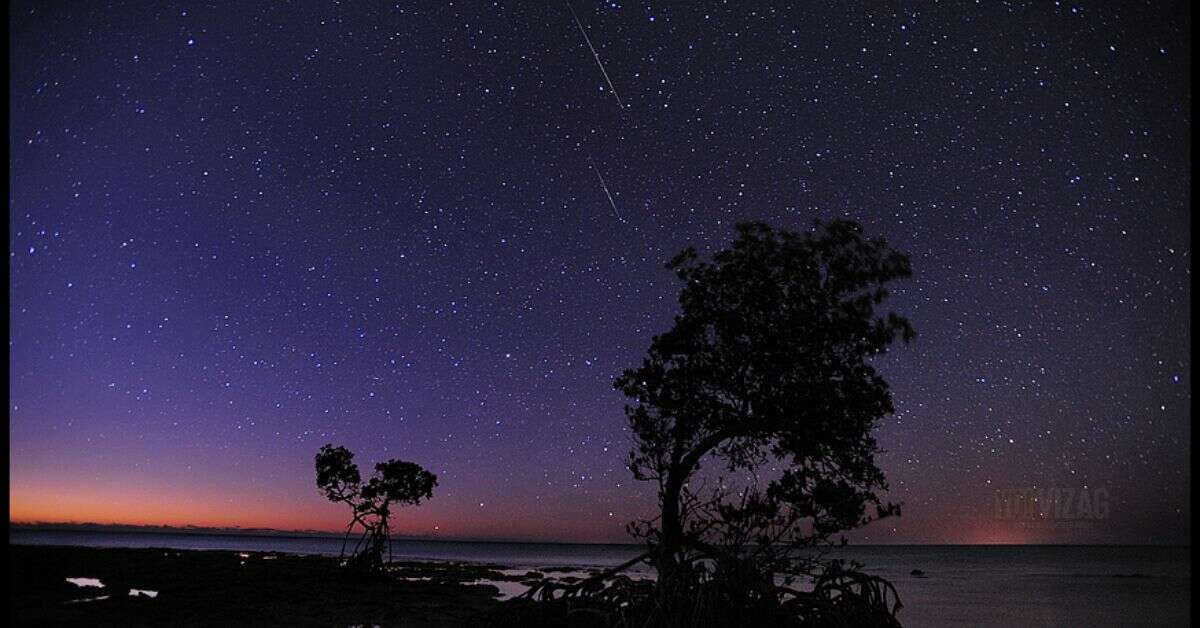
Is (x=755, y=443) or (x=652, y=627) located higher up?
(x=755, y=443)

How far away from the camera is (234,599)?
2706cm

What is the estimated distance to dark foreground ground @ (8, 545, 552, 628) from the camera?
2138 cm

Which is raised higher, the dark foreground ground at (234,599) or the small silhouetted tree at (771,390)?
the small silhouetted tree at (771,390)

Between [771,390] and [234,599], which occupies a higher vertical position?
[771,390]

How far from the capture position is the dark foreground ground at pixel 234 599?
70.1 feet

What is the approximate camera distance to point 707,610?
1109cm

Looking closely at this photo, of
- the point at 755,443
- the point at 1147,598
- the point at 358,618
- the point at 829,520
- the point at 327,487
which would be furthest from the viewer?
the point at 1147,598

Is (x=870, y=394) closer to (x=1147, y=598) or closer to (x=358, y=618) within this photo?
(x=358, y=618)

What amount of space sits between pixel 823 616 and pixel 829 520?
177cm

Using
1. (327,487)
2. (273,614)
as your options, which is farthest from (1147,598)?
(273,614)

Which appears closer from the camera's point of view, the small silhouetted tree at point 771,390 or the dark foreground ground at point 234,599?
the small silhouetted tree at point 771,390

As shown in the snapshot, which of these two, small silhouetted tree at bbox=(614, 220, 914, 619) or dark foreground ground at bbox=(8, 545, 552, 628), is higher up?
small silhouetted tree at bbox=(614, 220, 914, 619)

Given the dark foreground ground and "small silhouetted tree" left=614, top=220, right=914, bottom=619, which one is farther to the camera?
the dark foreground ground

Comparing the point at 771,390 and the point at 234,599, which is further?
the point at 234,599
